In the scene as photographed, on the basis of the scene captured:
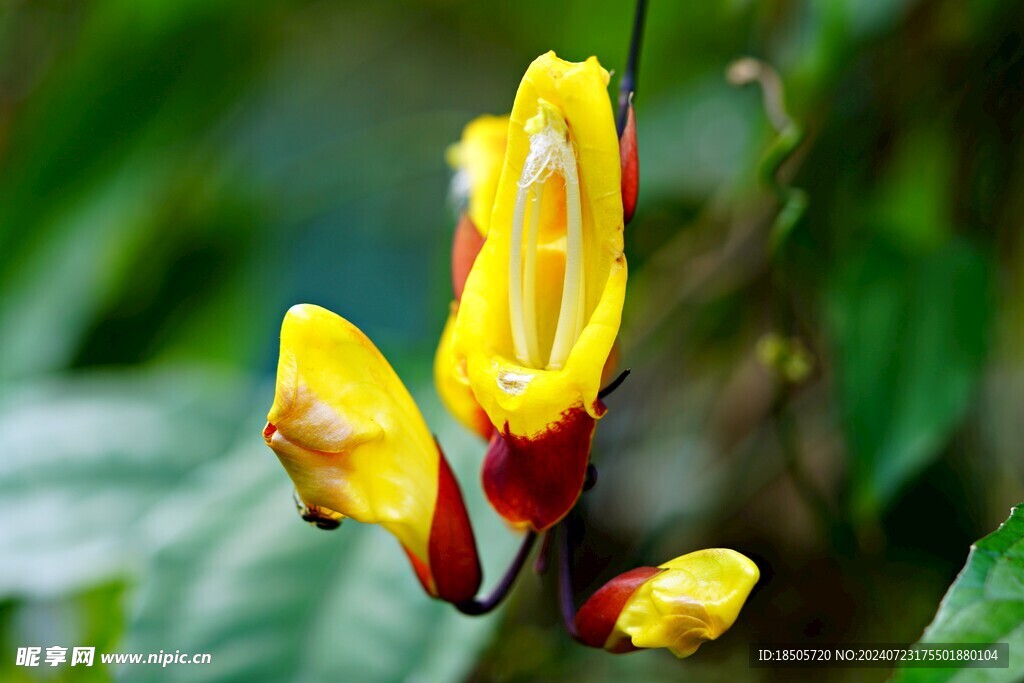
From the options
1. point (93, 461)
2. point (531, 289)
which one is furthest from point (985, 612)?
point (93, 461)

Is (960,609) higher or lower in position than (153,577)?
higher

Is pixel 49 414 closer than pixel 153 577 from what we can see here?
No

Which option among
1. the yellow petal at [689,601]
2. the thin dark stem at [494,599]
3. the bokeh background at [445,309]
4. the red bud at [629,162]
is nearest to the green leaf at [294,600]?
the bokeh background at [445,309]

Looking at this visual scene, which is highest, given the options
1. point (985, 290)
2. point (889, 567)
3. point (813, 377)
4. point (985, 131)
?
point (985, 131)

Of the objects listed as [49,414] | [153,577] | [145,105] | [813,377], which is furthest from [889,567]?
[145,105]

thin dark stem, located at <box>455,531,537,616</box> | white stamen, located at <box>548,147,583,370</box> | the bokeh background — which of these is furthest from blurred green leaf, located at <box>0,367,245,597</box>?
white stamen, located at <box>548,147,583,370</box>

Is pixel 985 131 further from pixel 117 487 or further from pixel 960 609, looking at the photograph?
pixel 117 487

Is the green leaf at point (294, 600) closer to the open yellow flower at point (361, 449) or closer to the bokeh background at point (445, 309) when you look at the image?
the bokeh background at point (445, 309)
